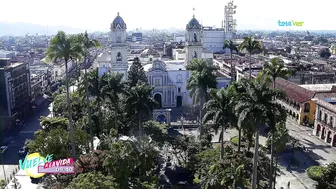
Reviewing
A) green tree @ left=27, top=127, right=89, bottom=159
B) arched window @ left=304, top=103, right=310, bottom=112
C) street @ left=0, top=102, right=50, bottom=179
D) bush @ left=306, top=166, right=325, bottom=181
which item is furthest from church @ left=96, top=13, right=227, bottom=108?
bush @ left=306, top=166, right=325, bottom=181

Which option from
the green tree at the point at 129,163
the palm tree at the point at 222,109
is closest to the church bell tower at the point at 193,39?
the palm tree at the point at 222,109

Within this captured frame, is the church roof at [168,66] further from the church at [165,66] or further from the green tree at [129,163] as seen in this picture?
the green tree at [129,163]

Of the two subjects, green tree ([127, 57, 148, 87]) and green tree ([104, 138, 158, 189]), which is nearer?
green tree ([104, 138, 158, 189])

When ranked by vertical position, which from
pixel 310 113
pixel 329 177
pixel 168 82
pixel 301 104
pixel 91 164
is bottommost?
pixel 310 113

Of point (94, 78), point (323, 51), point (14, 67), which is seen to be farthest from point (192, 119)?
point (323, 51)

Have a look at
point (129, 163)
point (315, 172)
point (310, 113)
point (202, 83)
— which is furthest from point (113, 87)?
point (310, 113)

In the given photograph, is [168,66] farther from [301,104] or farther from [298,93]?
[301,104]

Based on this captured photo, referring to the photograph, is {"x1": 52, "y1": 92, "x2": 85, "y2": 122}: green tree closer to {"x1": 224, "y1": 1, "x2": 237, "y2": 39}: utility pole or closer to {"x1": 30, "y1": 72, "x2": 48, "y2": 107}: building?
A: {"x1": 30, "y1": 72, "x2": 48, "y2": 107}: building

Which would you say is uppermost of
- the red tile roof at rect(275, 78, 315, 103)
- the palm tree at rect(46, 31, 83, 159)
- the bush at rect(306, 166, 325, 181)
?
the palm tree at rect(46, 31, 83, 159)
